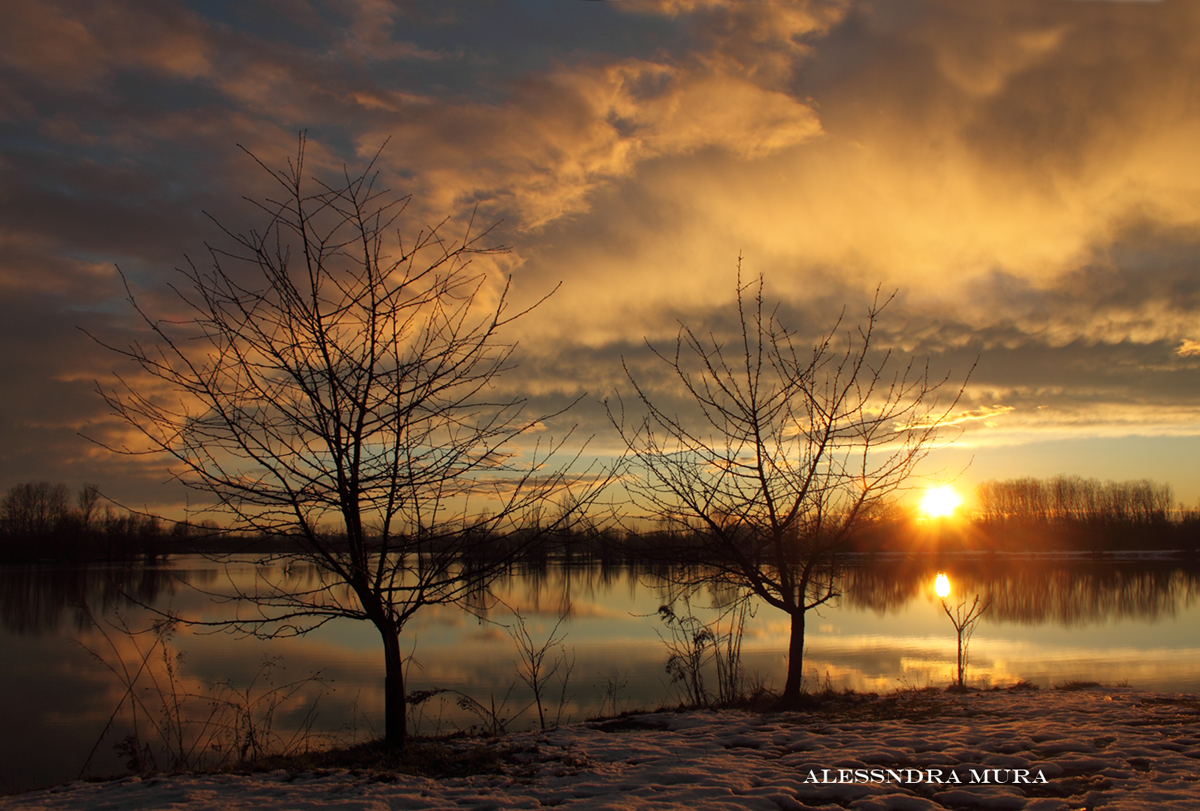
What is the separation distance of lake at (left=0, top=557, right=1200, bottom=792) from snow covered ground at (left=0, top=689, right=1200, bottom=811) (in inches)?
63.0

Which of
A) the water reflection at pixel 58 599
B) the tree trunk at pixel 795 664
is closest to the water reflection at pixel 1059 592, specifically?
the tree trunk at pixel 795 664

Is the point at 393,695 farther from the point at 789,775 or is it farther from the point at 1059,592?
the point at 1059,592

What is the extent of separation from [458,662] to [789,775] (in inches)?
578

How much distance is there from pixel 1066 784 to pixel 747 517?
4383 millimetres

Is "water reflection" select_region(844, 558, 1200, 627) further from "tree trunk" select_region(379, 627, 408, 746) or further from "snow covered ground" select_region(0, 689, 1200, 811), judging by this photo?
"tree trunk" select_region(379, 627, 408, 746)

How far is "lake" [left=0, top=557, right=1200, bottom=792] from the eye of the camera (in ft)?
38.4

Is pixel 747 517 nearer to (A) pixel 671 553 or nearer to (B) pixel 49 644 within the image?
(A) pixel 671 553

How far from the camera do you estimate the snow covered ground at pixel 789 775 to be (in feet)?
15.0

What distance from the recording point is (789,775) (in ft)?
16.9

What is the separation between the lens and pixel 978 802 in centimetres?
446

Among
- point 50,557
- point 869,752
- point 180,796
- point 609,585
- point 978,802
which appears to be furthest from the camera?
point 50,557

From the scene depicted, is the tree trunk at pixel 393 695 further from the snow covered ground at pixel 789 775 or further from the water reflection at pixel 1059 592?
the water reflection at pixel 1059 592

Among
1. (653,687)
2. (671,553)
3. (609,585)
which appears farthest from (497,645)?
(609,585)

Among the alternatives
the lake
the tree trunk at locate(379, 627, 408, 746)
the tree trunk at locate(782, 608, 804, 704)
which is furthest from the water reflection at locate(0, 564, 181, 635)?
the tree trunk at locate(782, 608, 804, 704)
